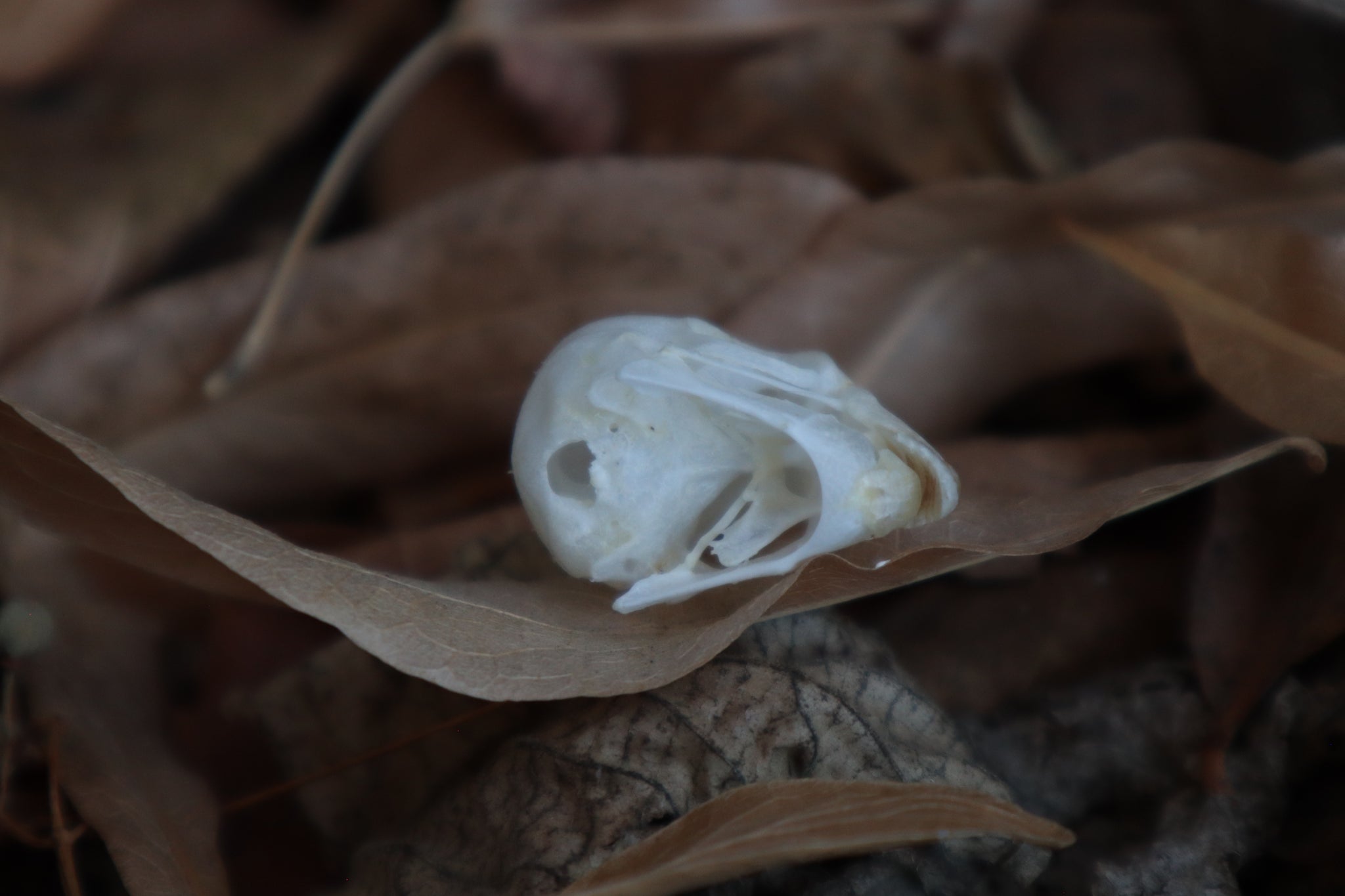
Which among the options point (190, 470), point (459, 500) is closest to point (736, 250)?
point (459, 500)

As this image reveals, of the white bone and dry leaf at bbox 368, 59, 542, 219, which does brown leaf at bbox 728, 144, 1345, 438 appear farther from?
dry leaf at bbox 368, 59, 542, 219

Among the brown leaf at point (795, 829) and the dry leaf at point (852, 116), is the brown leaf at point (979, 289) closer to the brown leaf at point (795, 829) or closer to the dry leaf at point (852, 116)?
the dry leaf at point (852, 116)

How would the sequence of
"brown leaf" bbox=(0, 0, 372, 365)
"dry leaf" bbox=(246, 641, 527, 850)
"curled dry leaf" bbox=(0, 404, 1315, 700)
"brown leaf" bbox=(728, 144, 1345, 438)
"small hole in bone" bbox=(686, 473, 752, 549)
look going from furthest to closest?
"brown leaf" bbox=(0, 0, 372, 365) < "brown leaf" bbox=(728, 144, 1345, 438) < "dry leaf" bbox=(246, 641, 527, 850) < "small hole in bone" bbox=(686, 473, 752, 549) < "curled dry leaf" bbox=(0, 404, 1315, 700)

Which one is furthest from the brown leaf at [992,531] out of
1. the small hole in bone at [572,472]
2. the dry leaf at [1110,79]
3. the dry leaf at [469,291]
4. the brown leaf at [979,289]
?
the dry leaf at [1110,79]

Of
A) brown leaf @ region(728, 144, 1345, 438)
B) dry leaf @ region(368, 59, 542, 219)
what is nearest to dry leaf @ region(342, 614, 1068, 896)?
brown leaf @ region(728, 144, 1345, 438)

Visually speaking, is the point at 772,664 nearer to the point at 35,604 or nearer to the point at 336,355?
the point at 336,355

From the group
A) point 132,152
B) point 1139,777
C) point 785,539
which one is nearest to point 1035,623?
point 1139,777
